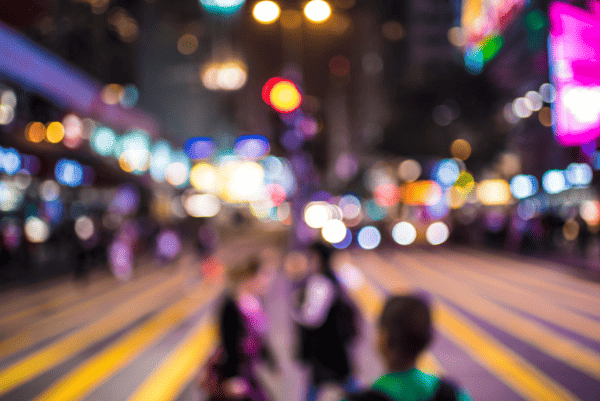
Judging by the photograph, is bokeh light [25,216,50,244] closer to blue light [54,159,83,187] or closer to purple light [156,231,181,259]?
blue light [54,159,83,187]

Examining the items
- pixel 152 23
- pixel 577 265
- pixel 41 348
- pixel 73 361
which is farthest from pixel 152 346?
pixel 152 23

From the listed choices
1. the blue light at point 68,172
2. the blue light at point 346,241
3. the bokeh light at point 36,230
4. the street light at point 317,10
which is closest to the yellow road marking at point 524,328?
the street light at point 317,10

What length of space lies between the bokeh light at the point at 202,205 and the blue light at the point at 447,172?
15.2 m

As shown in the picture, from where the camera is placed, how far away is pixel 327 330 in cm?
417

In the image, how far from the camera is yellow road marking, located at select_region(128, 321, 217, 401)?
5.62 metres

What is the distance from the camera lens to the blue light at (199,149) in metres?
30.2

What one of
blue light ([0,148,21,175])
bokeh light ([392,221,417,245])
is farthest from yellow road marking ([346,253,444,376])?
bokeh light ([392,221,417,245])

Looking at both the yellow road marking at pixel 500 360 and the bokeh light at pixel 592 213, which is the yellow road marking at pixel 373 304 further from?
the bokeh light at pixel 592 213

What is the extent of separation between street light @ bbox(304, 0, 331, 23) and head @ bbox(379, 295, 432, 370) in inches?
235

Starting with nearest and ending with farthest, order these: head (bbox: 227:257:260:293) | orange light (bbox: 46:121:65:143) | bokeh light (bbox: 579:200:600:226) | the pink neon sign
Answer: the pink neon sign → head (bbox: 227:257:260:293) → orange light (bbox: 46:121:65:143) → bokeh light (bbox: 579:200:600:226)

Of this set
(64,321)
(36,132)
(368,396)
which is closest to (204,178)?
(36,132)

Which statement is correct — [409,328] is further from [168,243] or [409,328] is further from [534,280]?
[168,243]

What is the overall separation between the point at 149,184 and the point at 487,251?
1657 centimetres

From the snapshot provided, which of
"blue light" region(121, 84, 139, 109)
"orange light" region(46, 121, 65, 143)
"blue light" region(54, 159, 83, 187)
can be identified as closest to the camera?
"orange light" region(46, 121, 65, 143)
